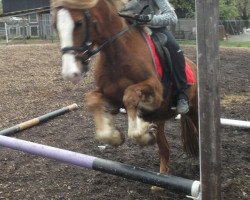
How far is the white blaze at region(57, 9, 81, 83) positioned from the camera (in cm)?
331

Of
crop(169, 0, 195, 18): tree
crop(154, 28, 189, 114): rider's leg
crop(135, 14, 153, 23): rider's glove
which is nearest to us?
crop(135, 14, 153, 23): rider's glove

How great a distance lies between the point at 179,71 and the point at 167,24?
0.53m

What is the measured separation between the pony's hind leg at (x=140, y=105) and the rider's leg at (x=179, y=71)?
0.61 m

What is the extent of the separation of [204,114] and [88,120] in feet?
17.3

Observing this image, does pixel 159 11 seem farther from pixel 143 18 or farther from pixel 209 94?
pixel 209 94

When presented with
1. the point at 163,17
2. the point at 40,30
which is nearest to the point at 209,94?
the point at 163,17

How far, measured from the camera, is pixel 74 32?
3.42 m

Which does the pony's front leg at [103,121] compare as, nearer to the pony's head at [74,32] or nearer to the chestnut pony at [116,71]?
the chestnut pony at [116,71]

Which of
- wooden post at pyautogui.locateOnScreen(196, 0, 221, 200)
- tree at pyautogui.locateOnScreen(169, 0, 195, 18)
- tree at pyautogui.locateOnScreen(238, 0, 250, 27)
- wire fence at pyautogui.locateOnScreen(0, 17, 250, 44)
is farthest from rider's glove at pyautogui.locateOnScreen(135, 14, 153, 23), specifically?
tree at pyautogui.locateOnScreen(238, 0, 250, 27)

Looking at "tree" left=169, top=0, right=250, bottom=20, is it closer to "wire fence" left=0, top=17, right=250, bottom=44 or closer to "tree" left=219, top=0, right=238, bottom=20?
"tree" left=219, top=0, right=238, bottom=20

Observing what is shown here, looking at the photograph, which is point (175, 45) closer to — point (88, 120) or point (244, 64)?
point (88, 120)

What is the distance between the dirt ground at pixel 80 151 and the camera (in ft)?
15.3

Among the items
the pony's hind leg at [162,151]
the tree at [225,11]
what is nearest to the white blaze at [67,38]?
the pony's hind leg at [162,151]

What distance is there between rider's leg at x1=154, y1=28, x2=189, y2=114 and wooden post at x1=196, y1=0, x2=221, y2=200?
158cm
